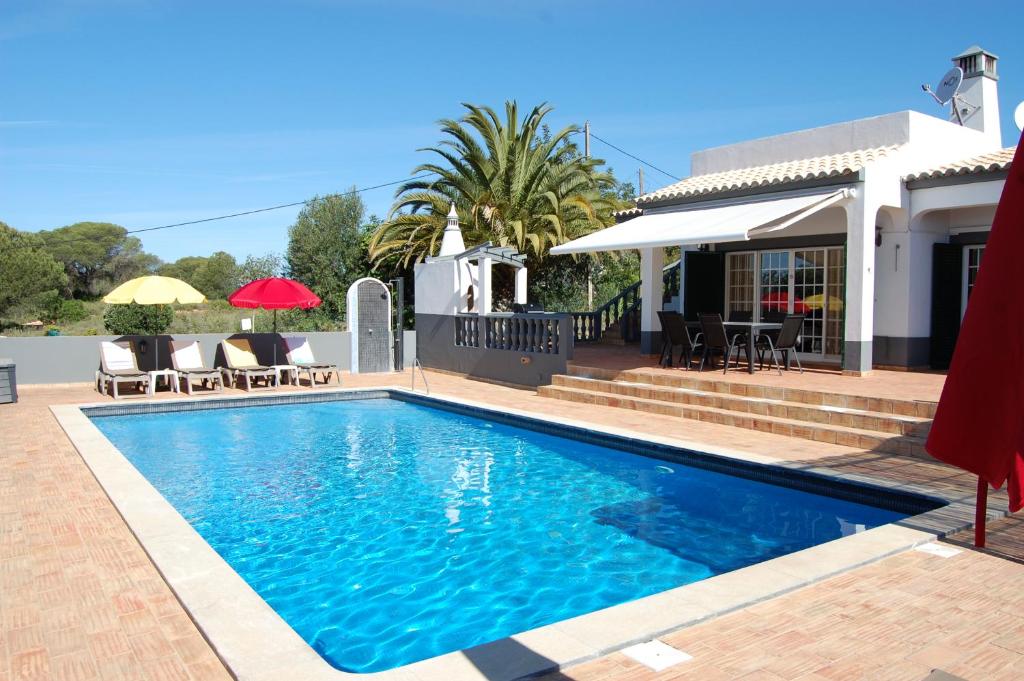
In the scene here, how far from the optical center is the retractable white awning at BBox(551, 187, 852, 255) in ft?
47.2

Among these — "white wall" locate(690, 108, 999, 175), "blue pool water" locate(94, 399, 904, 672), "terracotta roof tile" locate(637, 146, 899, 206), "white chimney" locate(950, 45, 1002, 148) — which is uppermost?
"white chimney" locate(950, 45, 1002, 148)

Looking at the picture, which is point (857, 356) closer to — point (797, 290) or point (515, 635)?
point (797, 290)

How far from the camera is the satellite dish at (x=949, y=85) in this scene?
64.8 feet

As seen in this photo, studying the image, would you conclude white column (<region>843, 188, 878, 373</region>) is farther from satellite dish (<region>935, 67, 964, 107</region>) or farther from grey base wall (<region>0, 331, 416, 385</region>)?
grey base wall (<region>0, 331, 416, 385</region>)

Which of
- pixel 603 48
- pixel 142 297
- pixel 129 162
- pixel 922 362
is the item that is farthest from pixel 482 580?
pixel 129 162

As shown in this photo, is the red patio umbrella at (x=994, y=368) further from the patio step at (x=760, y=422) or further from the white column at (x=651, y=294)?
the white column at (x=651, y=294)

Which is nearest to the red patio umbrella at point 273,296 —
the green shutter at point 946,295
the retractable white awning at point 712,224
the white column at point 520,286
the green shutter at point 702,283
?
the white column at point 520,286

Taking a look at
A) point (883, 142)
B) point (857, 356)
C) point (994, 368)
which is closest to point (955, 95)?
point (883, 142)

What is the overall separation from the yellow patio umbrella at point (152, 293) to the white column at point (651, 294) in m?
11.7

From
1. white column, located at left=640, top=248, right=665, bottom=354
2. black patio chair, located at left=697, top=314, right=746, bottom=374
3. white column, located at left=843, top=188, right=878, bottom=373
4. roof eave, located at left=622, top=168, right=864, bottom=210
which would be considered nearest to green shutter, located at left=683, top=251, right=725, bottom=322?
white column, located at left=640, top=248, right=665, bottom=354

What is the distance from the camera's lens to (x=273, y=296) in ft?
65.7

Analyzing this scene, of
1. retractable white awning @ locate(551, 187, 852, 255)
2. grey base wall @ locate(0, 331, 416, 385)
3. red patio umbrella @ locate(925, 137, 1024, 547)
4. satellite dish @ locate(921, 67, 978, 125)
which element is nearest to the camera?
red patio umbrella @ locate(925, 137, 1024, 547)

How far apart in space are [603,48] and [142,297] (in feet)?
78.2

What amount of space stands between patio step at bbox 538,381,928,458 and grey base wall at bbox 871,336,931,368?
5060 mm
